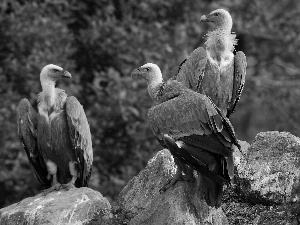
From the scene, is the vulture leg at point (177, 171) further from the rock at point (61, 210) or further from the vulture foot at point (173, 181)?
the rock at point (61, 210)

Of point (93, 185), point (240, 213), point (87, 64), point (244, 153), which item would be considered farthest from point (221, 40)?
point (87, 64)

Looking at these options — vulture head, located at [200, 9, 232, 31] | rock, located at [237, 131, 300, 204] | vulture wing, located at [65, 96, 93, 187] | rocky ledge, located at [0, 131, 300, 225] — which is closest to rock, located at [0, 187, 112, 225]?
rocky ledge, located at [0, 131, 300, 225]

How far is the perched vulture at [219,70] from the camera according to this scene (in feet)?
30.8

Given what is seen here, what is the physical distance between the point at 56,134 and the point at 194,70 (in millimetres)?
1793

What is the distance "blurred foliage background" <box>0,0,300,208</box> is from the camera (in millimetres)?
14898

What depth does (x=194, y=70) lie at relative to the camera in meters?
9.39

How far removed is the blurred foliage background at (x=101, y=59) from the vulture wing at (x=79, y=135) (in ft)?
14.6

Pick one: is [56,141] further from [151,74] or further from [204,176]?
[204,176]

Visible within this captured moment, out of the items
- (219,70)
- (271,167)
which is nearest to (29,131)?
(219,70)

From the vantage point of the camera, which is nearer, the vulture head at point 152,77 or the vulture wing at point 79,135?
the vulture head at point 152,77

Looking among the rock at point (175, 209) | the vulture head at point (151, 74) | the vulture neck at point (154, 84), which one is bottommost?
the rock at point (175, 209)

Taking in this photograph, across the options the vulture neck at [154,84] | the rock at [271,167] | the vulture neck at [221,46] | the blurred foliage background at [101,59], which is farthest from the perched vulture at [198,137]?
the blurred foliage background at [101,59]

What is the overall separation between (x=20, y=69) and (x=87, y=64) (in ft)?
6.28

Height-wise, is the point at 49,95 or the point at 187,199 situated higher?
the point at 49,95
